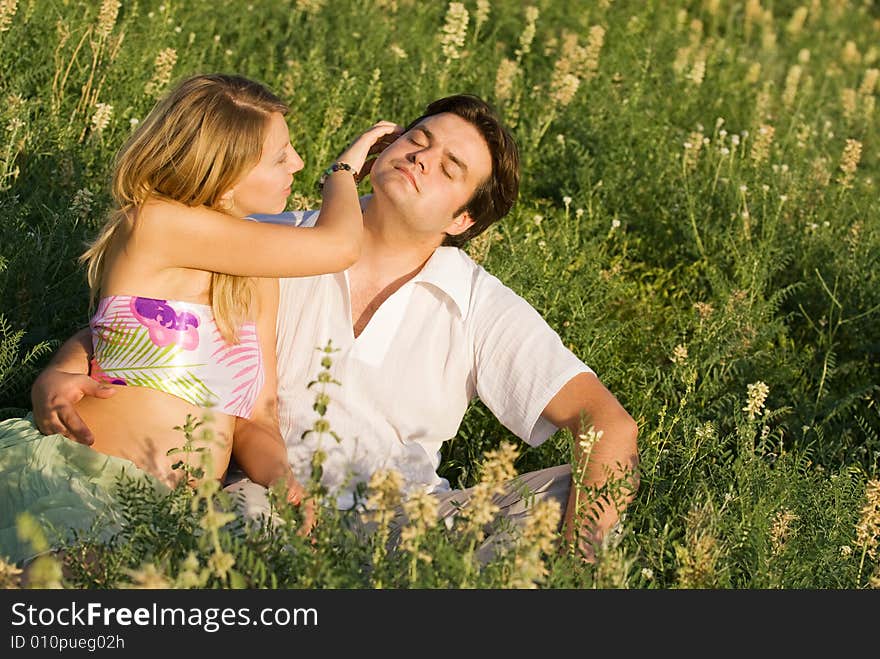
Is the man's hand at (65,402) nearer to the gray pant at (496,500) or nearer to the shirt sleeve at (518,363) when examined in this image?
the gray pant at (496,500)

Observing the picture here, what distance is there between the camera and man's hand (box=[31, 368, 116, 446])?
11.8 ft

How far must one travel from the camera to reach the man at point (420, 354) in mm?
4156

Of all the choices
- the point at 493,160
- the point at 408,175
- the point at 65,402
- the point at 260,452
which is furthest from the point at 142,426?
the point at 493,160

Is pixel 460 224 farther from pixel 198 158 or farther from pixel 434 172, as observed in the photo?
pixel 198 158

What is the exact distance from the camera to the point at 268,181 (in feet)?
12.9

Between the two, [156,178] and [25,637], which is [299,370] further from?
[25,637]

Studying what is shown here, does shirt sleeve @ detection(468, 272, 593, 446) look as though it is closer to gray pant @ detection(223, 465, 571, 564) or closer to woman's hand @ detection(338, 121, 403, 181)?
gray pant @ detection(223, 465, 571, 564)

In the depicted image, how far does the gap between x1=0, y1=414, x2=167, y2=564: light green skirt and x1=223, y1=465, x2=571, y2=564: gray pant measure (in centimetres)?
38

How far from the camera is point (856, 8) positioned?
12.5 metres

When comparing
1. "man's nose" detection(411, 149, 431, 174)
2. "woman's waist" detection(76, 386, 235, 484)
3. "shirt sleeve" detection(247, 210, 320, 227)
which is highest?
"man's nose" detection(411, 149, 431, 174)

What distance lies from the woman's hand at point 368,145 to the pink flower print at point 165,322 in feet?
2.69

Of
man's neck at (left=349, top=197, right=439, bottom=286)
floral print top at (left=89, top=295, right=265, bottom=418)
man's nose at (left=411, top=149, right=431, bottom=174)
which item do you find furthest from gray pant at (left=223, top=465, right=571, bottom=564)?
man's nose at (left=411, top=149, right=431, bottom=174)

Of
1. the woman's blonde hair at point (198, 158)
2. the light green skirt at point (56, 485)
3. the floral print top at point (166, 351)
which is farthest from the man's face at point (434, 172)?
Result: the light green skirt at point (56, 485)

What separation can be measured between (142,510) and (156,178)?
1.05 metres
